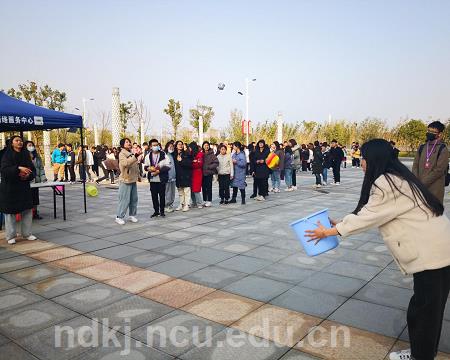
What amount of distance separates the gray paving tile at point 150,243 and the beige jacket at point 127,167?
65.7 inches

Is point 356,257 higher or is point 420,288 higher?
point 420,288

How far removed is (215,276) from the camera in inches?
177

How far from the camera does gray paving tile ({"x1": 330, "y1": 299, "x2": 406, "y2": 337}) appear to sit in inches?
126

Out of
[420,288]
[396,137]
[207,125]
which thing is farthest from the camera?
[396,137]

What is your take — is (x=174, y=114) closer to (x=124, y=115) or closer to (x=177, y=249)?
(x=124, y=115)

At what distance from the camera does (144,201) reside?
1076cm

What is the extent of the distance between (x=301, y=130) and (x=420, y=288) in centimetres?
3975

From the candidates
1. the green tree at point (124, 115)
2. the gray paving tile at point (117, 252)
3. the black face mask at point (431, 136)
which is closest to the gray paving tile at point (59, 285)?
the gray paving tile at point (117, 252)

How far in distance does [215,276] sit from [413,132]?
131 ft

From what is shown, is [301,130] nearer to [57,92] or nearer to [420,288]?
[57,92]

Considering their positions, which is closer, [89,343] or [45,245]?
[89,343]

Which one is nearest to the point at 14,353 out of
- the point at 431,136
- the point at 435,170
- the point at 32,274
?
the point at 32,274

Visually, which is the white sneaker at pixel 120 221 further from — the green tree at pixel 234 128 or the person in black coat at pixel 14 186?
the green tree at pixel 234 128

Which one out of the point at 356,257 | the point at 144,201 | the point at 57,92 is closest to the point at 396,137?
the point at 57,92
